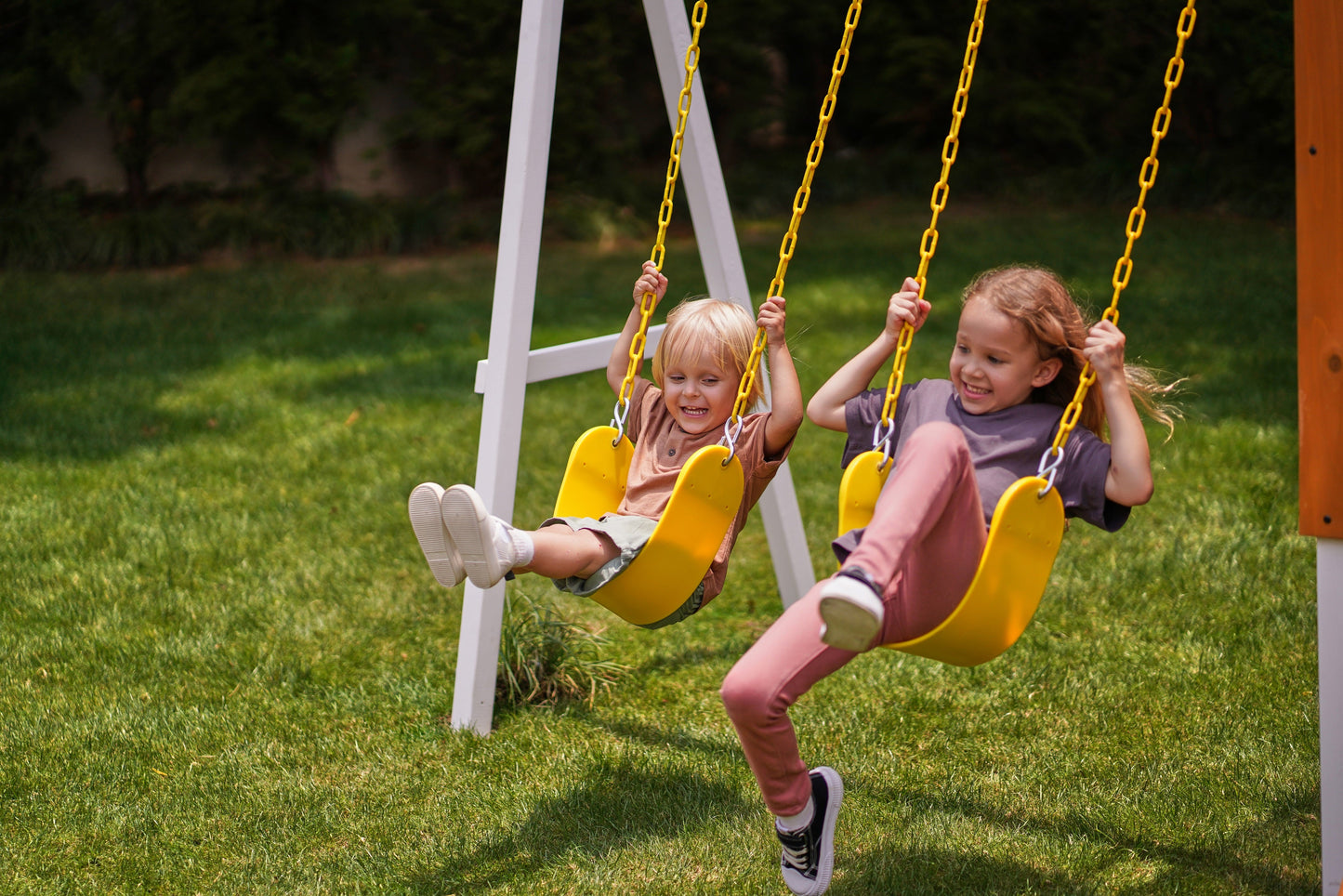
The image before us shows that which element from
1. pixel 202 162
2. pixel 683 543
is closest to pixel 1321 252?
pixel 683 543

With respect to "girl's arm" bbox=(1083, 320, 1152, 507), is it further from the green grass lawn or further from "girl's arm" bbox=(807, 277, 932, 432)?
the green grass lawn

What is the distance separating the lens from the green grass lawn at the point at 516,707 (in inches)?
124

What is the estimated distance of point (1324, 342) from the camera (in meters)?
2.55

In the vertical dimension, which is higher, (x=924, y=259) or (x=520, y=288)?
(x=924, y=259)

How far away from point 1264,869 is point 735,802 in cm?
129

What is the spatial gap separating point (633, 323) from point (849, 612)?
59.0 inches

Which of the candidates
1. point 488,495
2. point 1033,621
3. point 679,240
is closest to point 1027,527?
point 488,495

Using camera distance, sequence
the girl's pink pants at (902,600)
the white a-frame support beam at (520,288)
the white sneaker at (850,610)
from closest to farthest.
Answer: the white sneaker at (850,610), the girl's pink pants at (902,600), the white a-frame support beam at (520,288)

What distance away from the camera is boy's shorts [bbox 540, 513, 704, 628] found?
3.07 m

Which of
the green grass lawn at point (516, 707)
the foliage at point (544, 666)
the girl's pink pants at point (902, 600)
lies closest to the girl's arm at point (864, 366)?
the girl's pink pants at point (902, 600)

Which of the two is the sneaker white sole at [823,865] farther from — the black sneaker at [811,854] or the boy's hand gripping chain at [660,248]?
the boy's hand gripping chain at [660,248]

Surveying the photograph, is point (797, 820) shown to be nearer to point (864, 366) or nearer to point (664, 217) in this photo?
point (864, 366)

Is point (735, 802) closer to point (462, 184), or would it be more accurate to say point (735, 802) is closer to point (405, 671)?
point (405, 671)

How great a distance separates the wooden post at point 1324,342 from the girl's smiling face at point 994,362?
1.83ft
